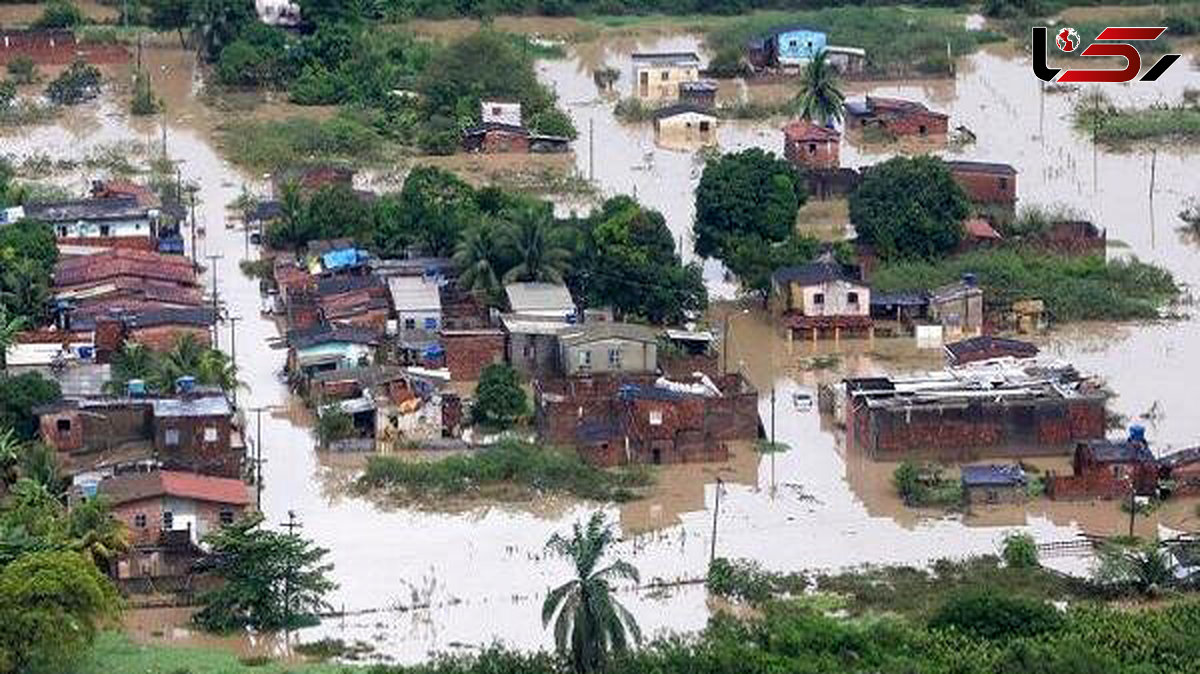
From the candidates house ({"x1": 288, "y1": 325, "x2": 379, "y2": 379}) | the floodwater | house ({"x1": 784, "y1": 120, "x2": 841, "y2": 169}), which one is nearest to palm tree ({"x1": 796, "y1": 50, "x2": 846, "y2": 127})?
house ({"x1": 784, "y1": 120, "x2": 841, "y2": 169})

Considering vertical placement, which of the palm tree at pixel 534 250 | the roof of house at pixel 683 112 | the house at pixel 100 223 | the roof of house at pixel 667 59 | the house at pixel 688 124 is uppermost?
the roof of house at pixel 667 59

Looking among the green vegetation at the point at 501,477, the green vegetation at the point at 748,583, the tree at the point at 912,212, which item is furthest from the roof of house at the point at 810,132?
the green vegetation at the point at 748,583

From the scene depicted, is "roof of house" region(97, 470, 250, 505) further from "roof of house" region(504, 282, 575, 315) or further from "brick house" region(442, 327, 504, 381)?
"roof of house" region(504, 282, 575, 315)

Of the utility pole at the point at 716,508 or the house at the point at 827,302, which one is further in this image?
the house at the point at 827,302

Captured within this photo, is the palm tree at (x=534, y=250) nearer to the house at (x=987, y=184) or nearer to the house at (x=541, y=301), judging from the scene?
the house at (x=541, y=301)

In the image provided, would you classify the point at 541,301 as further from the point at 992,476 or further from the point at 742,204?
the point at 992,476

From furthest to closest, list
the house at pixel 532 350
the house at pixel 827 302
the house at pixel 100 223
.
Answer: the house at pixel 100 223, the house at pixel 827 302, the house at pixel 532 350
